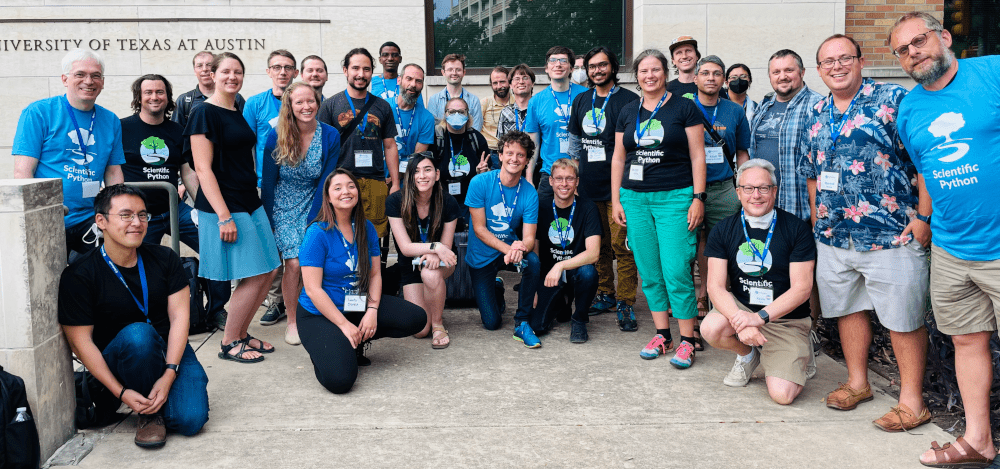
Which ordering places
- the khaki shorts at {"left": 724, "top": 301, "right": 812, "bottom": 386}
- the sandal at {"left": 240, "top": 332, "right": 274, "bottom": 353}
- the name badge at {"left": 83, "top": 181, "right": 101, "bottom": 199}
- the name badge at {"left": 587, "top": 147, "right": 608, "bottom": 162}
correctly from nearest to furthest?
the khaki shorts at {"left": 724, "top": 301, "right": 812, "bottom": 386} < the name badge at {"left": 83, "top": 181, "right": 101, "bottom": 199} < the sandal at {"left": 240, "top": 332, "right": 274, "bottom": 353} < the name badge at {"left": 587, "top": 147, "right": 608, "bottom": 162}

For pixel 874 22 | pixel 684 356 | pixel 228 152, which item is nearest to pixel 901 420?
pixel 684 356

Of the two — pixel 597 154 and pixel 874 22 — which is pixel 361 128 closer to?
pixel 597 154

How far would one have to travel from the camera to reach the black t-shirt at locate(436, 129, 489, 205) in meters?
6.48

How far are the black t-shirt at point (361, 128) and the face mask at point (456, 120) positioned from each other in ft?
1.73

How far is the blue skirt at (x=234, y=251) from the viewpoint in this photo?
4.71 metres

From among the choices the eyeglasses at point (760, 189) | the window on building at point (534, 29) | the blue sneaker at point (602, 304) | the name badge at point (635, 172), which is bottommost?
the blue sneaker at point (602, 304)

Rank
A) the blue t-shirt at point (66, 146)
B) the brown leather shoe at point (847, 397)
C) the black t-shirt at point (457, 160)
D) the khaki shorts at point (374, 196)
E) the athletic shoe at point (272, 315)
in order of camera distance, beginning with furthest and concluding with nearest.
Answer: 1. the black t-shirt at point (457, 160)
2. the khaki shorts at point (374, 196)
3. the athletic shoe at point (272, 315)
4. the blue t-shirt at point (66, 146)
5. the brown leather shoe at point (847, 397)

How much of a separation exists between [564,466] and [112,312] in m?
2.26

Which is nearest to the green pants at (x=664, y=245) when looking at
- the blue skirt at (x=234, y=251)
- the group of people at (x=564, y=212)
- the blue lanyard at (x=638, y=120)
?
the group of people at (x=564, y=212)

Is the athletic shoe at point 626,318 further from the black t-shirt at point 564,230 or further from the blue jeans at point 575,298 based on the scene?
the black t-shirt at point 564,230

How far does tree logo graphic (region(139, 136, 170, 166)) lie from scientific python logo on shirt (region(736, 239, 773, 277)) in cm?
400

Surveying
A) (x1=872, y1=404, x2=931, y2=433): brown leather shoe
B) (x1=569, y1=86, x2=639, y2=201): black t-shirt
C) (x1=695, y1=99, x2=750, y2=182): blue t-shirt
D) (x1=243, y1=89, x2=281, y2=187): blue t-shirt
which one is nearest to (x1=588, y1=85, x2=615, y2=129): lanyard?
(x1=569, y1=86, x2=639, y2=201): black t-shirt

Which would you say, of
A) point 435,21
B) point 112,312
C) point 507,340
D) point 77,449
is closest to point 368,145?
point 507,340

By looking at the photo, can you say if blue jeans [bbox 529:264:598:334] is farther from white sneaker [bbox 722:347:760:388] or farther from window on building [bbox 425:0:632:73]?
window on building [bbox 425:0:632:73]
